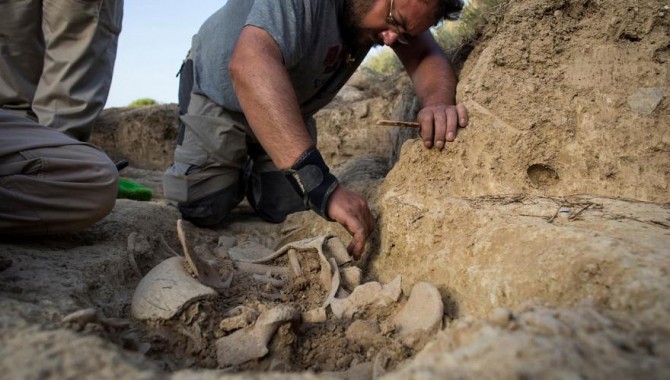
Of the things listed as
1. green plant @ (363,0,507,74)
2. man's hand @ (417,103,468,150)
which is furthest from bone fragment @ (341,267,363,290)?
green plant @ (363,0,507,74)

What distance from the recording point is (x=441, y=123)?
6.59 ft

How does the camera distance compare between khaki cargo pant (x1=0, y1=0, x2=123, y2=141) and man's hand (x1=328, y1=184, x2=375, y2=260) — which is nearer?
man's hand (x1=328, y1=184, x2=375, y2=260)

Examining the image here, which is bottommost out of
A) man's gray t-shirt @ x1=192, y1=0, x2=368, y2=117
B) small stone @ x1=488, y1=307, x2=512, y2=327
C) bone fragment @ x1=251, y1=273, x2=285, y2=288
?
bone fragment @ x1=251, y1=273, x2=285, y2=288

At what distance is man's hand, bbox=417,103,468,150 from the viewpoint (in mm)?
1995

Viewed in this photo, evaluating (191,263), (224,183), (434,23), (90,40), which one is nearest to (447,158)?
(434,23)

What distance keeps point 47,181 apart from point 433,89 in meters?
1.79

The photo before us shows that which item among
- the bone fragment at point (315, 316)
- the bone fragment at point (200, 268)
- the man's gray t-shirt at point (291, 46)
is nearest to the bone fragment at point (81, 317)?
the bone fragment at point (200, 268)

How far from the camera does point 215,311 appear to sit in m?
1.48

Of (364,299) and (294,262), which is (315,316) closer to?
(364,299)

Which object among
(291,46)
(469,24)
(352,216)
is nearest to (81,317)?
(352,216)

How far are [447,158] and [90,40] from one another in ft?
7.35

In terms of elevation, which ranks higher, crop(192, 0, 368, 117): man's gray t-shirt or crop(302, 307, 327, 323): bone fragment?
crop(192, 0, 368, 117): man's gray t-shirt

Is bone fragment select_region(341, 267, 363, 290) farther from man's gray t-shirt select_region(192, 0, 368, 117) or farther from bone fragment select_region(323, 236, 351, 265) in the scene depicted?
man's gray t-shirt select_region(192, 0, 368, 117)

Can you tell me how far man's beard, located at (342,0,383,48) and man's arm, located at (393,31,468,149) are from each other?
0.18 meters
